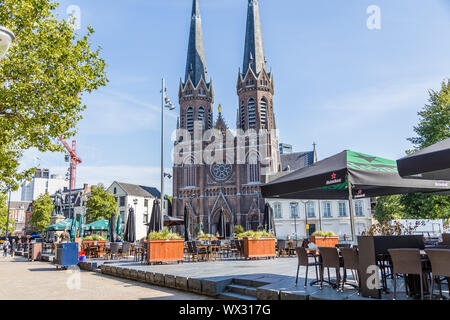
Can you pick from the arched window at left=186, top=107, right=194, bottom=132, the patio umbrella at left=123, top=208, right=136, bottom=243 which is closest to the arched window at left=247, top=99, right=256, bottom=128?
the arched window at left=186, top=107, right=194, bottom=132

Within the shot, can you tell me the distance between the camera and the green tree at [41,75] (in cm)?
934

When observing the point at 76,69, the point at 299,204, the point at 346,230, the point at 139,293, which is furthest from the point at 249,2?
the point at 139,293

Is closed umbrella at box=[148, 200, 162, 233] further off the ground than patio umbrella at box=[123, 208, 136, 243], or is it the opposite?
closed umbrella at box=[148, 200, 162, 233]

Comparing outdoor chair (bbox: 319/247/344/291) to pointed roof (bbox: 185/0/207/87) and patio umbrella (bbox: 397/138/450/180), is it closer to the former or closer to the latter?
patio umbrella (bbox: 397/138/450/180)

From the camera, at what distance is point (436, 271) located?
5012 millimetres

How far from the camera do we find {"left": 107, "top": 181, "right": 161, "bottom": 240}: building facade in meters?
57.0

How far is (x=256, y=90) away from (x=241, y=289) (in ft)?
159

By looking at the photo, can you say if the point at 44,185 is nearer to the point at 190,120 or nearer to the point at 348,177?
the point at 190,120

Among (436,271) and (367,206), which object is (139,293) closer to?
(436,271)

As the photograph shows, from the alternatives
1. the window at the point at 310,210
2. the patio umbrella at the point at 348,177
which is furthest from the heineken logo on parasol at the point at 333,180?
the window at the point at 310,210

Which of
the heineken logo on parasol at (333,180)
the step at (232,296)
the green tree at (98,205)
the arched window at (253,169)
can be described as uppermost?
the arched window at (253,169)

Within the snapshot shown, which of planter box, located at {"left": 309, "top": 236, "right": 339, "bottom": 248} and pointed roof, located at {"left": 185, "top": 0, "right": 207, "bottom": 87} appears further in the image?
pointed roof, located at {"left": 185, "top": 0, "right": 207, "bottom": 87}

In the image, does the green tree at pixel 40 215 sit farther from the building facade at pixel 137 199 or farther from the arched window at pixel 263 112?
the arched window at pixel 263 112

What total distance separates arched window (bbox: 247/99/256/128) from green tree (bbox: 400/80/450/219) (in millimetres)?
31053
